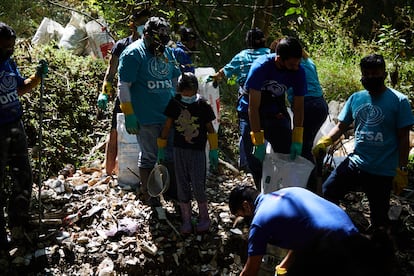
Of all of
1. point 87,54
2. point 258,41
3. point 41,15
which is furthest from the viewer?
point 41,15

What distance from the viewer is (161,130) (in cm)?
438

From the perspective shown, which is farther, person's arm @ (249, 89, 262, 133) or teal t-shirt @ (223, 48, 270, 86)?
teal t-shirt @ (223, 48, 270, 86)

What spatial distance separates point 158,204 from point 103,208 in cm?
49

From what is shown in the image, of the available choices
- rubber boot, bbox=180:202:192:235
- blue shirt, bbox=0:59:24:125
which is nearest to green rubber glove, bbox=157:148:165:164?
rubber boot, bbox=180:202:192:235

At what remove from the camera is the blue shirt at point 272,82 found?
3.87m

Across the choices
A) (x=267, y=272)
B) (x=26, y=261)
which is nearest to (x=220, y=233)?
(x=267, y=272)

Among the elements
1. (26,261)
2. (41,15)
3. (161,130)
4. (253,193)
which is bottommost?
(26,261)

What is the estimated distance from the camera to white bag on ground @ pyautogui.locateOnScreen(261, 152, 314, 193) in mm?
3928

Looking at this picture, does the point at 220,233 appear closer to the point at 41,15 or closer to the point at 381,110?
the point at 381,110

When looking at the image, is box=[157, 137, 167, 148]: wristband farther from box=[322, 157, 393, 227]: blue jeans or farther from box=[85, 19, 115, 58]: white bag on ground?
box=[85, 19, 115, 58]: white bag on ground

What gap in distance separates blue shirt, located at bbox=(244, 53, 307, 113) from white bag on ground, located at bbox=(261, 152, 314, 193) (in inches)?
15.3

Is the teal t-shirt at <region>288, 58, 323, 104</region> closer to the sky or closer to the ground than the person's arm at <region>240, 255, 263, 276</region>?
closer to the sky

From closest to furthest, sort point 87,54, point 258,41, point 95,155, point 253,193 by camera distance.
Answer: point 253,193 → point 258,41 → point 95,155 → point 87,54

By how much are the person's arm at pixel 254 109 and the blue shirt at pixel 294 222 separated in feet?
3.45
